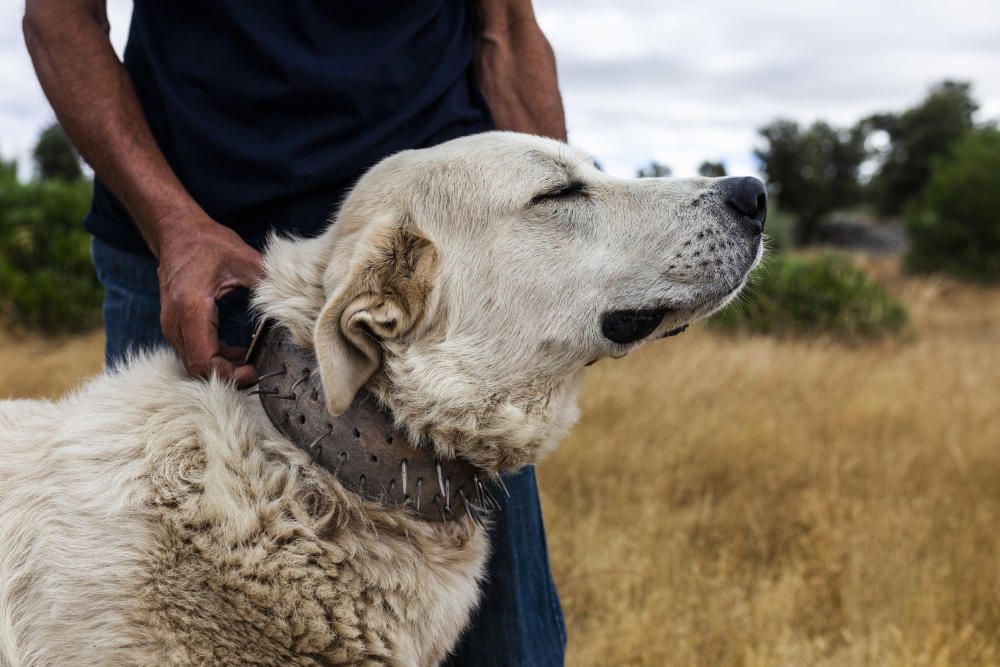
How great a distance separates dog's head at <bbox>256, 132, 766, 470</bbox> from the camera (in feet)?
6.86

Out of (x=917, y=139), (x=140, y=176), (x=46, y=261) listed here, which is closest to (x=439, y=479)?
(x=140, y=176)

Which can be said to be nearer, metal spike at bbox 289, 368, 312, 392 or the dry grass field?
metal spike at bbox 289, 368, 312, 392

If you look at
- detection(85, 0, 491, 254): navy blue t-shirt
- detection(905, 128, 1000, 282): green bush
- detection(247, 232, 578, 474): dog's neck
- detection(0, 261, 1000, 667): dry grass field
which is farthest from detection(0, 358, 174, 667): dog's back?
detection(905, 128, 1000, 282): green bush

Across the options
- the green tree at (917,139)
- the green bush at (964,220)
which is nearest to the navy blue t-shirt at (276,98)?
the green bush at (964,220)

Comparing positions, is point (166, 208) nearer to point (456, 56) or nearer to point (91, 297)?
point (456, 56)

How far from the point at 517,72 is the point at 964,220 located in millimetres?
19278

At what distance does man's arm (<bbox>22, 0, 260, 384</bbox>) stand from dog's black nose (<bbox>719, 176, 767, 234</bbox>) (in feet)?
4.00

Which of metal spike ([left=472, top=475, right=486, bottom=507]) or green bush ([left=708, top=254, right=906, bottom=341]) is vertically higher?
metal spike ([left=472, top=475, right=486, bottom=507])

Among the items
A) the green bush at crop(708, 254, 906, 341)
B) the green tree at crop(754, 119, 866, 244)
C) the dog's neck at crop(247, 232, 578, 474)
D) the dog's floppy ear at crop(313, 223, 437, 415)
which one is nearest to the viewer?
the dog's floppy ear at crop(313, 223, 437, 415)

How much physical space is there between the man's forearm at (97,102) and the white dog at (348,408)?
1.16 feet

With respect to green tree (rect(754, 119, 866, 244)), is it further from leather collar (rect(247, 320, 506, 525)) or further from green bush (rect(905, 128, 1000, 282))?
leather collar (rect(247, 320, 506, 525))

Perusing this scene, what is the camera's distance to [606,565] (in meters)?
4.10

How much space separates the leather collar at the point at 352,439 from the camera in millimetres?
1979

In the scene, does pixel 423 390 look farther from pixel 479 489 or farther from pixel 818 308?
pixel 818 308
